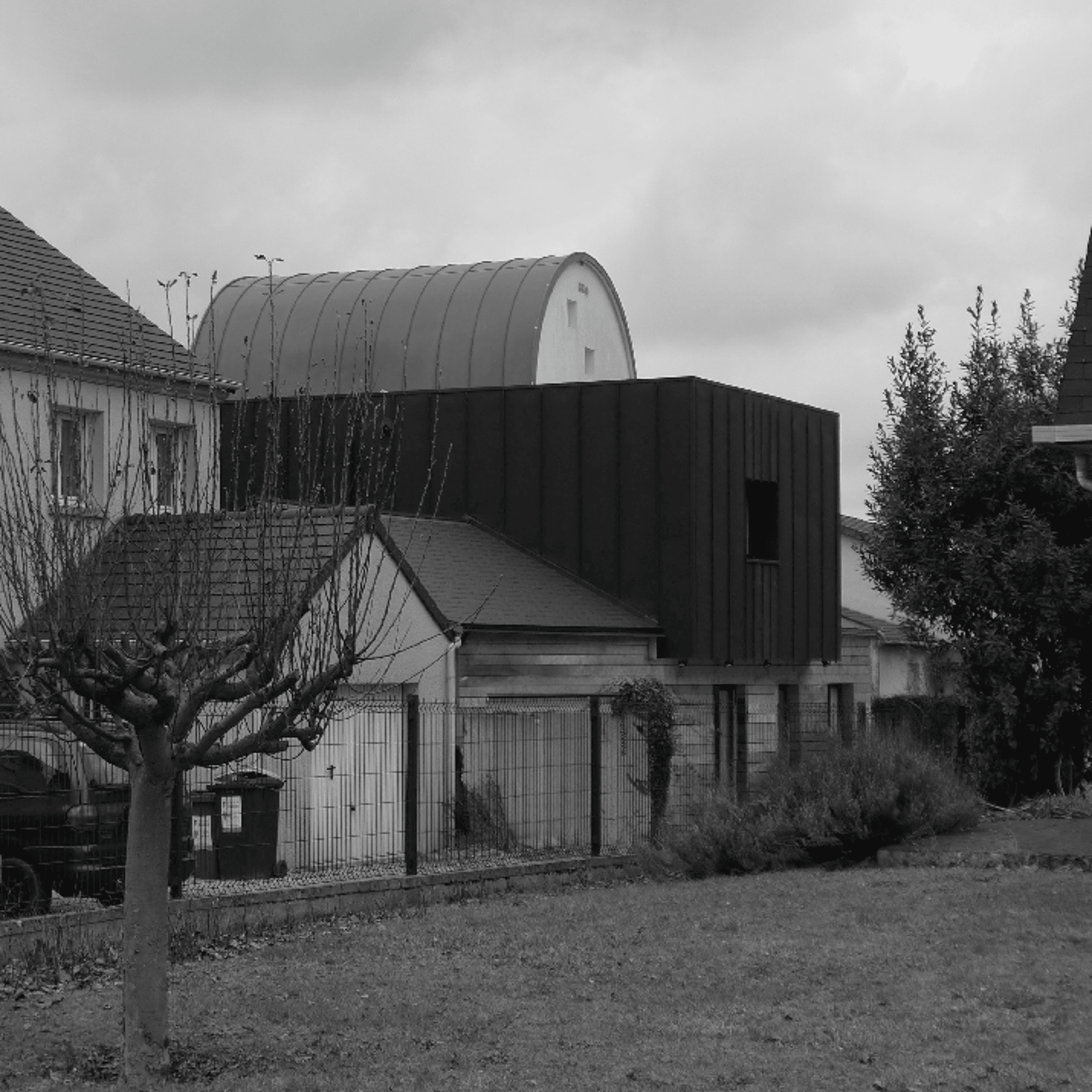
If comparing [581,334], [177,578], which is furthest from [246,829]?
[581,334]

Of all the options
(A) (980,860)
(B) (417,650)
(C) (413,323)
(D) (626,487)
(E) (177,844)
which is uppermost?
(C) (413,323)

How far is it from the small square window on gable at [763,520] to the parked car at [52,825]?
1520 centimetres

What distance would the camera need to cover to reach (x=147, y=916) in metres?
9.38

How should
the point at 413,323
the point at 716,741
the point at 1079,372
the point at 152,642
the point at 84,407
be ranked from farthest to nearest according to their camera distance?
the point at 413,323
the point at 716,741
the point at 84,407
the point at 1079,372
the point at 152,642

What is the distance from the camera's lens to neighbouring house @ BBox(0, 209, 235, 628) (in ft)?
30.7

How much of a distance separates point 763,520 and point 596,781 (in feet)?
34.9

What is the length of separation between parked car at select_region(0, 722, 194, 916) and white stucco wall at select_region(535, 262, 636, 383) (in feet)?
60.7

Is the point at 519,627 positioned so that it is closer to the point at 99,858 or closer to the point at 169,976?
the point at 99,858

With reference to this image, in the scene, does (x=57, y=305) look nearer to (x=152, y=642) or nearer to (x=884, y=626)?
(x=152, y=642)

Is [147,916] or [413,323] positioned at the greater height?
[413,323]

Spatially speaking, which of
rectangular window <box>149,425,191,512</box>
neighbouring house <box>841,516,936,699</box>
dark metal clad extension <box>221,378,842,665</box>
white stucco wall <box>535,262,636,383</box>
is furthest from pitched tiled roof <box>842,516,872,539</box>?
rectangular window <box>149,425,191,512</box>

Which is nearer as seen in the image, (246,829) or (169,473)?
(169,473)

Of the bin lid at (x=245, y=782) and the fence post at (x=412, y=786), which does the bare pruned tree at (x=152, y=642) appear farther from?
the fence post at (x=412, y=786)

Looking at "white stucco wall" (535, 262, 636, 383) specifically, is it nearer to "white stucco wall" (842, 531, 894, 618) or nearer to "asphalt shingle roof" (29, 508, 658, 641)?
"asphalt shingle roof" (29, 508, 658, 641)
